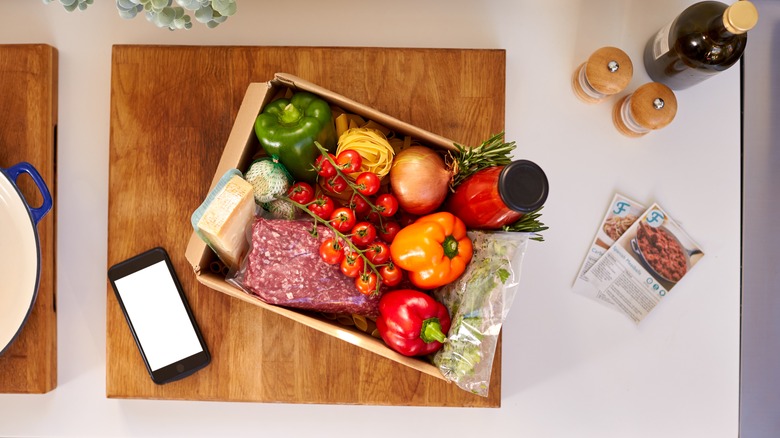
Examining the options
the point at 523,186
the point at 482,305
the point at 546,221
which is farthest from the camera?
the point at 546,221

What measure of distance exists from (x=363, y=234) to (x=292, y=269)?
11cm

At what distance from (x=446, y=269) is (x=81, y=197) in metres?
0.64

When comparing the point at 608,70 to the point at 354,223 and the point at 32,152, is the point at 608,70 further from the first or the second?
the point at 32,152

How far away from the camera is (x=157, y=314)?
0.89m

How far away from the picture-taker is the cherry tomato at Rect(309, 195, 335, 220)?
747 mm

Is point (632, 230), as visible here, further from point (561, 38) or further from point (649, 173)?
point (561, 38)

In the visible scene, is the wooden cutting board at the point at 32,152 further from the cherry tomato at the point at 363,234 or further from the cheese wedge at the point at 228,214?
the cherry tomato at the point at 363,234

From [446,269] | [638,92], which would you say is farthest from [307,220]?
[638,92]

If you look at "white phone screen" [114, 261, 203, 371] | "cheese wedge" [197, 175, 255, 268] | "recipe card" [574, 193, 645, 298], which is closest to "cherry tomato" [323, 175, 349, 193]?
"cheese wedge" [197, 175, 255, 268]

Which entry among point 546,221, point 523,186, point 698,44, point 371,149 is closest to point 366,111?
point 371,149

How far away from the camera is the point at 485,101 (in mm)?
900

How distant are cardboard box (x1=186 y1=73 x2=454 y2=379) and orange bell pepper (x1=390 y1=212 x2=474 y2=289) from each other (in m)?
0.11

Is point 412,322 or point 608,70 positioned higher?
point 608,70

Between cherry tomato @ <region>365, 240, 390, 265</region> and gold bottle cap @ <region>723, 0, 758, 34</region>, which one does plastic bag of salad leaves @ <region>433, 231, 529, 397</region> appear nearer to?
cherry tomato @ <region>365, 240, 390, 265</region>
